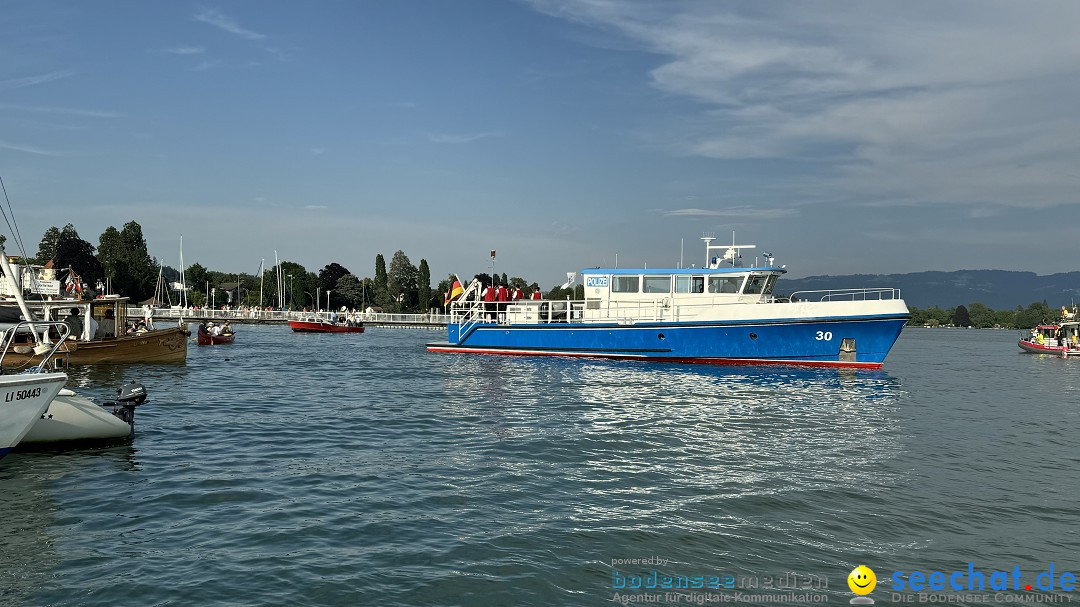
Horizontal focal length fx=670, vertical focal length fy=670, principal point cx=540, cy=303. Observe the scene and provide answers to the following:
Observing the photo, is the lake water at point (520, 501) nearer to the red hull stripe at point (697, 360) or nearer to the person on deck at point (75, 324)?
the red hull stripe at point (697, 360)

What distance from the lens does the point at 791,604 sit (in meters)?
6.88

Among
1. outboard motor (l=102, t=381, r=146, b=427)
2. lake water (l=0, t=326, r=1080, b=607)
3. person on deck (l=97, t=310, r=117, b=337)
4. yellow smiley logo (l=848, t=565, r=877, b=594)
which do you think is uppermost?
person on deck (l=97, t=310, r=117, b=337)

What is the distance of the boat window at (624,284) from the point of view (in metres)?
37.5

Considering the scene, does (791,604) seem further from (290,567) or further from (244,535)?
(244,535)

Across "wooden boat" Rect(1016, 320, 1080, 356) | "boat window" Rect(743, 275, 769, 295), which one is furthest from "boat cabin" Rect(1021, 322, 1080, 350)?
"boat window" Rect(743, 275, 769, 295)

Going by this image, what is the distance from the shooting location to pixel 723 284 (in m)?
35.5

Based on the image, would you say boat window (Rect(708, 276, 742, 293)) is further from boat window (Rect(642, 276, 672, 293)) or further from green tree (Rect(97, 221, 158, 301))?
green tree (Rect(97, 221, 158, 301))

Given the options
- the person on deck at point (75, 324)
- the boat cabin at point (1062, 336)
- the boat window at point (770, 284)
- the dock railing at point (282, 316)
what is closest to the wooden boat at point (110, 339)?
the person on deck at point (75, 324)

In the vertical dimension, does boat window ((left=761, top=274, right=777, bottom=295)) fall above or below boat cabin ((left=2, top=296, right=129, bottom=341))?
above

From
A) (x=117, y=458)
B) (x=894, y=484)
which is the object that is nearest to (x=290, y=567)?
(x=117, y=458)

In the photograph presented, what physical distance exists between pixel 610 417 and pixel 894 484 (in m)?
8.03

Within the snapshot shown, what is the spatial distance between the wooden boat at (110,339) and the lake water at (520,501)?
1128cm

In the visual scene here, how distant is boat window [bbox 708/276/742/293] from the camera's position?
116ft

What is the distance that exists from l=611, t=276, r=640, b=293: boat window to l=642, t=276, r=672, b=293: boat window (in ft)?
1.85
